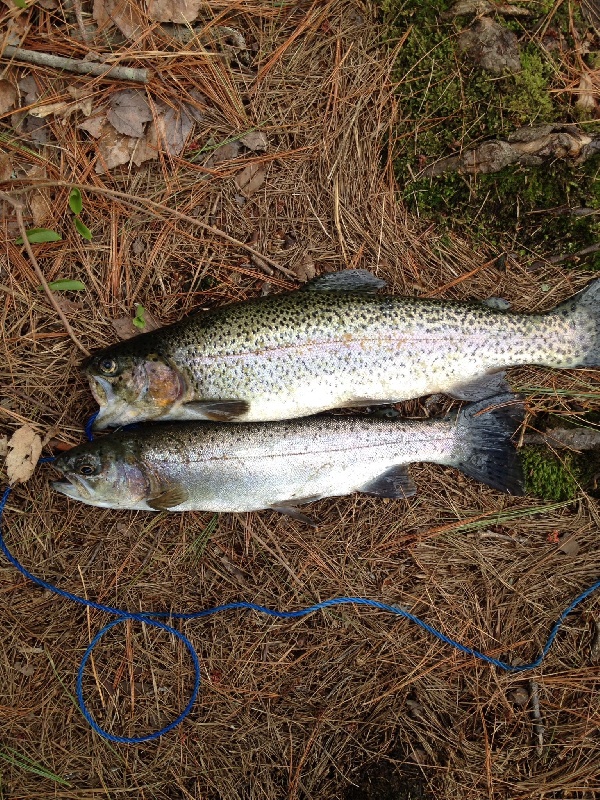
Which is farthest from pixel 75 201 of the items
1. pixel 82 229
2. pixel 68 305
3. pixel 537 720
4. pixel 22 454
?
pixel 537 720

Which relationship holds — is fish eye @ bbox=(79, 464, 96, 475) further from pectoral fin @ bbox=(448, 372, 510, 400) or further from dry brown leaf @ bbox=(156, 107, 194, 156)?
pectoral fin @ bbox=(448, 372, 510, 400)

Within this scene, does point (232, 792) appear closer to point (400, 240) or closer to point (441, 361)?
point (441, 361)

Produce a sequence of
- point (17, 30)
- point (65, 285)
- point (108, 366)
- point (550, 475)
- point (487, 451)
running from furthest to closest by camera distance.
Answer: point (550, 475)
point (487, 451)
point (65, 285)
point (17, 30)
point (108, 366)

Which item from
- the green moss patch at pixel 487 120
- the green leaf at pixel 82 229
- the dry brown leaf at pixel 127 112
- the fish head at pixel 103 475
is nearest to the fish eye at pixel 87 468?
the fish head at pixel 103 475

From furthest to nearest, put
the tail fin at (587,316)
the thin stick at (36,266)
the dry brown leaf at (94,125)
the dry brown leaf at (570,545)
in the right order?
the dry brown leaf at (570,545), the tail fin at (587,316), the dry brown leaf at (94,125), the thin stick at (36,266)

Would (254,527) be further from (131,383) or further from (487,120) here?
(487,120)

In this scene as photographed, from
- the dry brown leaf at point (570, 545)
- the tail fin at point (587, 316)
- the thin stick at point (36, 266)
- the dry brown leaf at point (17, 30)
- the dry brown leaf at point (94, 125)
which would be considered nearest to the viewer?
the thin stick at point (36, 266)

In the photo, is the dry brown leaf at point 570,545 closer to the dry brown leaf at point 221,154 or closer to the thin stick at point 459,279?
the thin stick at point 459,279
